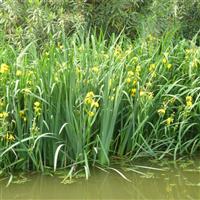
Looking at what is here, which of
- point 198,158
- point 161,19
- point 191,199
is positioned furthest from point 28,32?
point 191,199

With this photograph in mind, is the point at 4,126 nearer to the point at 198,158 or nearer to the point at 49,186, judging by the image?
the point at 49,186

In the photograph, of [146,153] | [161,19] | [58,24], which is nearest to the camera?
[146,153]

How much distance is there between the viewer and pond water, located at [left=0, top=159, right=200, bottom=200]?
349cm

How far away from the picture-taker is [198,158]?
4.22 m

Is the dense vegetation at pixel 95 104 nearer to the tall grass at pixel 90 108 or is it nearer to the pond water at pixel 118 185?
the tall grass at pixel 90 108

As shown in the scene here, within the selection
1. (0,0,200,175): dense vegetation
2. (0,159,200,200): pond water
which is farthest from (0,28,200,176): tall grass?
(0,159,200,200): pond water

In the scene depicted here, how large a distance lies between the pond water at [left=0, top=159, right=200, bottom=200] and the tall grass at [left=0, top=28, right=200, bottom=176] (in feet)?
0.42

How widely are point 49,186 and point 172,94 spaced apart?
1496mm

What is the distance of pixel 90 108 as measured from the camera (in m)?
3.85

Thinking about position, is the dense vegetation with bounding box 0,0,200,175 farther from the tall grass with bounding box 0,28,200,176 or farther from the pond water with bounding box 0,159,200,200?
the pond water with bounding box 0,159,200,200

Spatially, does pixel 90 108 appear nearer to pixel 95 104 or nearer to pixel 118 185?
pixel 95 104

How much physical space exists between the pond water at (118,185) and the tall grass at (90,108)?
128mm

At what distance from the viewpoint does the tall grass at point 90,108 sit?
3.83m

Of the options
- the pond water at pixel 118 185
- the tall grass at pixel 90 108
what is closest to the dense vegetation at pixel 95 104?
the tall grass at pixel 90 108
